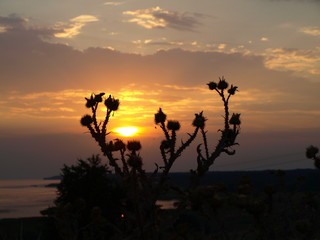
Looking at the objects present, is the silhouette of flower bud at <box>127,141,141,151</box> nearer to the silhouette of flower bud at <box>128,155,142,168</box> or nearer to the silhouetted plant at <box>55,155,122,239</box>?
the silhouette of flower bud at <box>128,155,142,168</box>

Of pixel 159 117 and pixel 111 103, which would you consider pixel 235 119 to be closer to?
pixel 159 117

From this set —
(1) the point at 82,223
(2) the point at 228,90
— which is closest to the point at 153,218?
(2) the point at 228,90

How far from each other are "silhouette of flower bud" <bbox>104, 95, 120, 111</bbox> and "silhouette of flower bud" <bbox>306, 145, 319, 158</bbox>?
3.68m

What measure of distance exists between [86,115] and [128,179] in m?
1.94

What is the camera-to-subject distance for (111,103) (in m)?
7.39

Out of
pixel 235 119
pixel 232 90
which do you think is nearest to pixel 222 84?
pixel 232 90

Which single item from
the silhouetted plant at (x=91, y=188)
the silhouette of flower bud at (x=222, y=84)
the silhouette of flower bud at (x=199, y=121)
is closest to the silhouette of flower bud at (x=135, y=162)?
the silhouette of flower bud at (x=199, y=121)

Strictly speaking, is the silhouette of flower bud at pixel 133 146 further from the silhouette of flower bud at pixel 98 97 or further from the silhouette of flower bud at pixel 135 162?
the silhouette of flower bud at pixel 135 162

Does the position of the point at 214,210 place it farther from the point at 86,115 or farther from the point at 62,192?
the point at 62,192

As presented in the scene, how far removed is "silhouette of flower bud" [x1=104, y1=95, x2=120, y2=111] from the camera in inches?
291

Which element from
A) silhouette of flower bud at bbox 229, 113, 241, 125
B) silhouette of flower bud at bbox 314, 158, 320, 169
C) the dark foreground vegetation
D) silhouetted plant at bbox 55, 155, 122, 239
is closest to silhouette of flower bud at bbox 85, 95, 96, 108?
the dark foreground vegetation

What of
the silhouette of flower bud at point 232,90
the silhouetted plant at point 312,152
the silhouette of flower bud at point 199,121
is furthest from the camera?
the silhouette of flower bud at point 232,90

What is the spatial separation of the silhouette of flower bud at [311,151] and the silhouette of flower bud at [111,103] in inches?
145

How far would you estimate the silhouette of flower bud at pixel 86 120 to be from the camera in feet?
23.8
